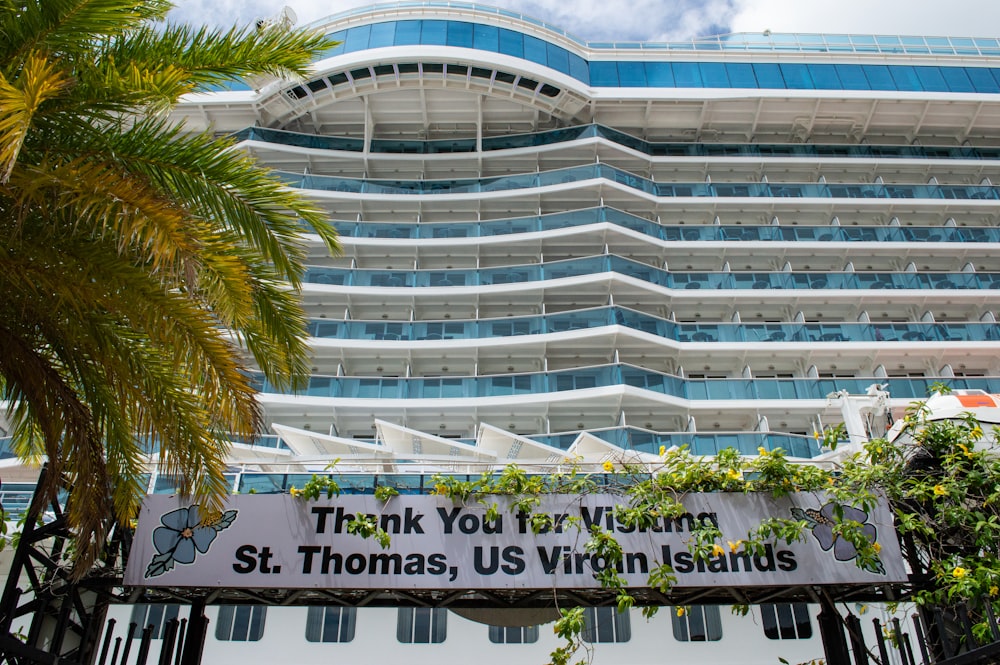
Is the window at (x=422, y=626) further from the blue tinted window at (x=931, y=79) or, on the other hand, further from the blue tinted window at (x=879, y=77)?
the blue tinted window at (x=931, y=79)

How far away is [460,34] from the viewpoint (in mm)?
32562

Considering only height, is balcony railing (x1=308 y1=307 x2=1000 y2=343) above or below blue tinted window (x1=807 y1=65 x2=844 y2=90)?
below

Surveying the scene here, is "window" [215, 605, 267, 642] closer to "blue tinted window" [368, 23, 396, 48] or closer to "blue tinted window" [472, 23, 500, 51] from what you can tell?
"blue tinted window" [368, 23, 396, 48]

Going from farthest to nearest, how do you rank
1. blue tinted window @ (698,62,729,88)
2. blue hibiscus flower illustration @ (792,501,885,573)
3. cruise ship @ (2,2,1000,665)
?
1. blue tinted window @ (698,62,729,88)
2. cruise ship @ (2,2,1000,665)
3. blue hibiscus flower illustration @ (792,501,885,573)

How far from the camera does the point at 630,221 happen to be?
32.1 metres

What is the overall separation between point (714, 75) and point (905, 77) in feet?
27.5

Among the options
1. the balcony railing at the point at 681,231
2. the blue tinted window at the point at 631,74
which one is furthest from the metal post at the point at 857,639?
the blue tinted window at the point at 631,74

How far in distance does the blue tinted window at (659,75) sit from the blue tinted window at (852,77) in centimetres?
728

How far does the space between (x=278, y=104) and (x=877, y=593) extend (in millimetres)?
31230

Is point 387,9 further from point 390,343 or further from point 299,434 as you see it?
point 299,434

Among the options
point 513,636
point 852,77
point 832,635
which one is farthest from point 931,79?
point 832,635

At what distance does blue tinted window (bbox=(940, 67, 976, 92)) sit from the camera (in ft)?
114

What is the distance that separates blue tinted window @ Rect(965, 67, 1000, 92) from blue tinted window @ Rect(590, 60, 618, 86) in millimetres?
15454

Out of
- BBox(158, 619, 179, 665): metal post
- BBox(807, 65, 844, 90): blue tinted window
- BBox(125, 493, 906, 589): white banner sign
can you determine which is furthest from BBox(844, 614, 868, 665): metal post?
BBox(807, 65, 844, 90): blue tinted window
